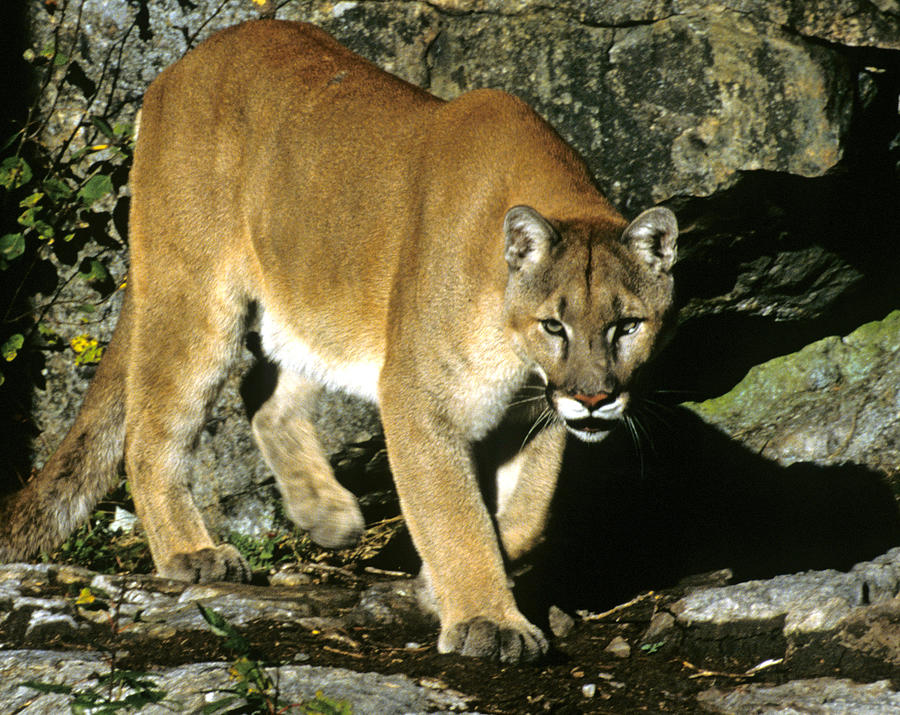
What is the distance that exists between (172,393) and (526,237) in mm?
1674

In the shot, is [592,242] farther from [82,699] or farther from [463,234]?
[82,699]

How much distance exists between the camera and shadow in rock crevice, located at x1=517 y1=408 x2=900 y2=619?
503 cm

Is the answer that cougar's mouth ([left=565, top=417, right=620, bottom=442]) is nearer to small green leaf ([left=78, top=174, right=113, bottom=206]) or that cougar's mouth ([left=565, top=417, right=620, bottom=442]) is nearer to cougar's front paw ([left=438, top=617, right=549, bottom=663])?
cougar's front paw ([left=438, top=617, right=549, bottom=663])

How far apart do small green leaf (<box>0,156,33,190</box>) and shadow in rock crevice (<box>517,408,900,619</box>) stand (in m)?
2.69

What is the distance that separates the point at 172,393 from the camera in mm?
4344

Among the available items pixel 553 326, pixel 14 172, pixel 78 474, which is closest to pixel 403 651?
pixel 553 326

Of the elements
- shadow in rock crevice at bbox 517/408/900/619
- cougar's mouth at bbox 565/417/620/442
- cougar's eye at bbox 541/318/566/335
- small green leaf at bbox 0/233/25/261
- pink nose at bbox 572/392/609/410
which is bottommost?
shadow in rock crevice at bbox 517/408/900/619

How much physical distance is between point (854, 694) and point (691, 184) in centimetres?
222

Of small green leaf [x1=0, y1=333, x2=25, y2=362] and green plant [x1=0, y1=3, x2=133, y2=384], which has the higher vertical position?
green plant [x1=0, y1=3, x2=133, y2=384]

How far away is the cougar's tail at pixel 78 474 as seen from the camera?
428 cm

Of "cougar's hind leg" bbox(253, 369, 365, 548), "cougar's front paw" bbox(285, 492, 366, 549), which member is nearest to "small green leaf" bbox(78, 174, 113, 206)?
"cougar's hind leg" bbox(253, 369, 365, 548)

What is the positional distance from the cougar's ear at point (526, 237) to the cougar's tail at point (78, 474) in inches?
72.1

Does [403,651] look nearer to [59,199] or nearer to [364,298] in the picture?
[364,298]

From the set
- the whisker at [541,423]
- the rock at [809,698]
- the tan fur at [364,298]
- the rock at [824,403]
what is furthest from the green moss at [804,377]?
the rock at [809,698]
